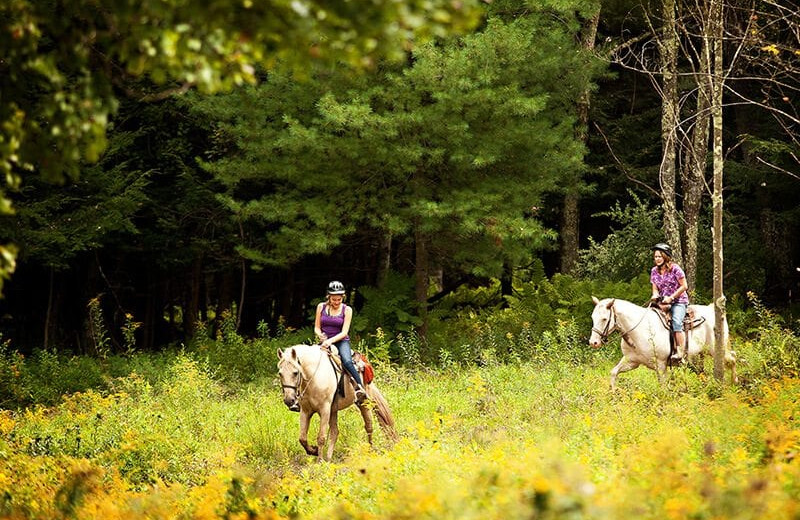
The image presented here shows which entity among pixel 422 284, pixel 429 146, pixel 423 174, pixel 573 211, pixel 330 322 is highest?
pixel 429 146

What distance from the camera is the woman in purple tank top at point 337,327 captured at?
41.9ft

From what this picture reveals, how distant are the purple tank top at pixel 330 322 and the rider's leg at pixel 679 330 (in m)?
5.42

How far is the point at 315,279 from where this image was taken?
95.2 feet

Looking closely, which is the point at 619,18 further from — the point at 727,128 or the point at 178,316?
the point at 178,316

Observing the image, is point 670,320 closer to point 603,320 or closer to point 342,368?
point 603,320

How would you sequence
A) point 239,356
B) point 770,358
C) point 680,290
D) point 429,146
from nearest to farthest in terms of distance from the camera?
point 680,290, point 770,358, point 429,146, point 239,356

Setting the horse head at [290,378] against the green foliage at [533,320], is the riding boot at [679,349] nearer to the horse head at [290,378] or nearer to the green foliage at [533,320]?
the green foliage at [533,320]

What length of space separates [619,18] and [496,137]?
932 centimetres

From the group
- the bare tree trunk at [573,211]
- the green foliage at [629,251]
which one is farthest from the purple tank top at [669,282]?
the bare tree trunk at [573,211]

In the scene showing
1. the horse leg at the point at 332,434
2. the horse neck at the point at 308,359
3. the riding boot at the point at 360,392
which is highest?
the horse neck at the point at 308,359

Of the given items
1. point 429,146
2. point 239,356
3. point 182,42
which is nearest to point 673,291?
point 429,146

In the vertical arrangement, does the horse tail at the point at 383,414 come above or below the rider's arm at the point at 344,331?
below

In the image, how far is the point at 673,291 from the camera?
14.7m

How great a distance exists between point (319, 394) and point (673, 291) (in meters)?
6.03
